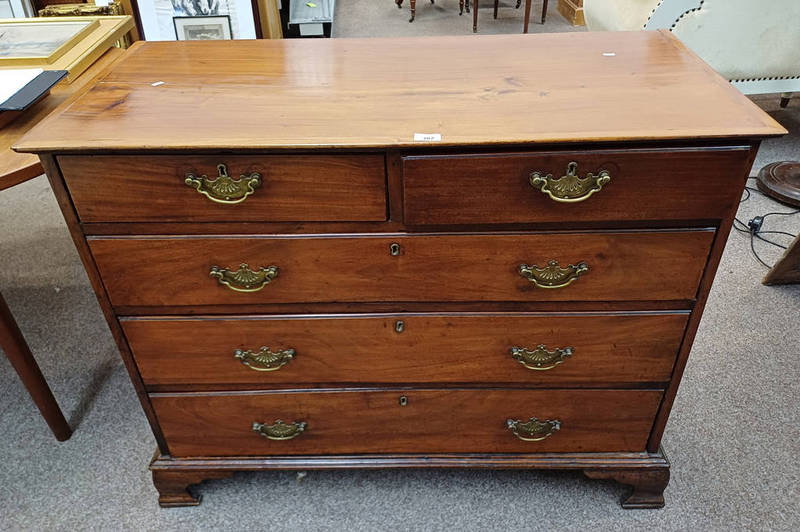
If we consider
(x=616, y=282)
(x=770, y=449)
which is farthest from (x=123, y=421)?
(x=770, y=449)

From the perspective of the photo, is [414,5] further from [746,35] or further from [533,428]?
[533,428]

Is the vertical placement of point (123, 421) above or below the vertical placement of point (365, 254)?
below

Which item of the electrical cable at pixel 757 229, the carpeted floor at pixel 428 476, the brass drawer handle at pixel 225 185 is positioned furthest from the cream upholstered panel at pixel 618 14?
the brass drawer handle at pixel 225 185

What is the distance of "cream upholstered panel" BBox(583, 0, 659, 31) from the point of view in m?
2.21

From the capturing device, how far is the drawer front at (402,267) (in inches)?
38.9

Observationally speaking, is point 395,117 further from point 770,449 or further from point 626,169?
point 770,449

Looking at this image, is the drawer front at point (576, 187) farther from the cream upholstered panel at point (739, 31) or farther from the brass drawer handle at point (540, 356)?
the cream upholstered panel at point (739, 31)

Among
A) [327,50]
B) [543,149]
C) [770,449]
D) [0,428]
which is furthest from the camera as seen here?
[0,428]

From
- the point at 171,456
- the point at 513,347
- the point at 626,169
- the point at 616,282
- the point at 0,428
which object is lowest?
the point at 0,428

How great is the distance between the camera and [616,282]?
1.03 meters

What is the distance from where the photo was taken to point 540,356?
1126 millimetres

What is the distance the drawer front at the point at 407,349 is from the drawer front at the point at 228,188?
0.22 meters

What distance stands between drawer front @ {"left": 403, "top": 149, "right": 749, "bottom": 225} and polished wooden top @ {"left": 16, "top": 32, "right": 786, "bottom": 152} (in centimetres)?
4

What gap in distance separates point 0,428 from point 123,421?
1.01 feet
